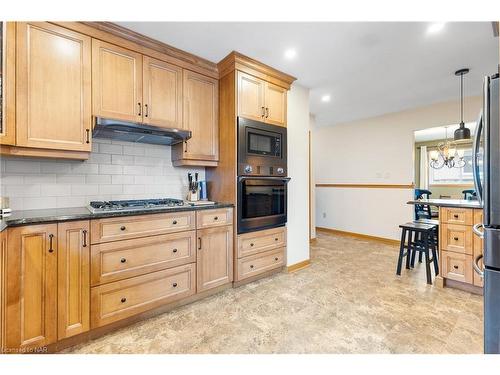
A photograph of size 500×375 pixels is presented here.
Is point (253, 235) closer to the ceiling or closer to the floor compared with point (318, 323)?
closer to the ceiling

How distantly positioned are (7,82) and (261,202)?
2222 millimetres

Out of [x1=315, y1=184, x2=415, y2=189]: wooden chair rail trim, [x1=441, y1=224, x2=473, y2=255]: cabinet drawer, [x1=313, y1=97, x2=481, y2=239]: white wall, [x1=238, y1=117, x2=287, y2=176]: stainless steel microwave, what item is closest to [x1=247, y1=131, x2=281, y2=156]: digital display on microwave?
[x1=238, y1=117, x2=287, y2=176]: stainless steel microwave

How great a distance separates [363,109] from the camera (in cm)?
420

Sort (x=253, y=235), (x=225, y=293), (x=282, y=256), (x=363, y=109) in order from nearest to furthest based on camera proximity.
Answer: (x=225, y=293)
(x=253, y=235)
(x=282, y=256)
(x=363, y=109)

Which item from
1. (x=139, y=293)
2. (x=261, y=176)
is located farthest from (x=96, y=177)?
(x=261, y=176)

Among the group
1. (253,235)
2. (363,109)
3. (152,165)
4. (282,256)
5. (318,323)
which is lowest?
(318,323)

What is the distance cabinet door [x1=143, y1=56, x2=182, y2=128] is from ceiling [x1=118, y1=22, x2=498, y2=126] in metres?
0.24

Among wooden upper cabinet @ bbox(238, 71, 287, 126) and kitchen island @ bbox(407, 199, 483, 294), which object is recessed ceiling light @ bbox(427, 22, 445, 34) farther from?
kitchen island @ bbox(407, 199, 483, 294)

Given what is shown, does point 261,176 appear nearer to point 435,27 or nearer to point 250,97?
point 250,97

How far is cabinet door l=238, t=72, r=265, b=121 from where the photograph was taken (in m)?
2.46

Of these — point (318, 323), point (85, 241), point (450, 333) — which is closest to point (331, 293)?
point (318, 323)

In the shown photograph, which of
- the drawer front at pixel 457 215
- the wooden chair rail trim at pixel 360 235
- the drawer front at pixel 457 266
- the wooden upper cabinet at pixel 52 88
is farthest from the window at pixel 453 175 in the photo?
the wooden upper cabinet at pixel 52 88
